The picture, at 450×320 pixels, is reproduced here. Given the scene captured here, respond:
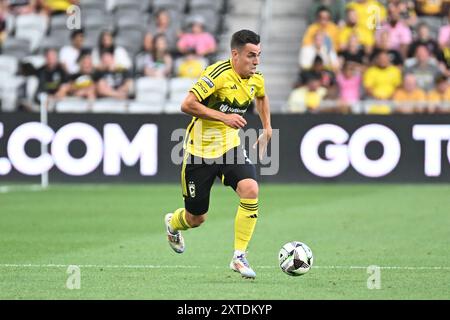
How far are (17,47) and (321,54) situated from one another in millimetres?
6583

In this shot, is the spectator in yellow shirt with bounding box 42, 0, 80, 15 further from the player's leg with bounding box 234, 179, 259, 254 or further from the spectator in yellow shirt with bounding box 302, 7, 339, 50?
the player's leg with bounding box 234, 179, 259, 254

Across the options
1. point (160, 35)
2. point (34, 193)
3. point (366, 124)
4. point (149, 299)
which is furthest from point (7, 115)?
point (149, 299)

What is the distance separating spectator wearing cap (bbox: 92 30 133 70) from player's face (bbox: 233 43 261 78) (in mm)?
12206

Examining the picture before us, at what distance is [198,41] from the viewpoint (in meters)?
22.7

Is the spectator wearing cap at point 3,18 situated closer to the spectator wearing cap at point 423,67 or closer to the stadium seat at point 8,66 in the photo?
the stadium seat at point 8,66

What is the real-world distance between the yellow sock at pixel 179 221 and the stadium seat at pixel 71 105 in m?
10.2

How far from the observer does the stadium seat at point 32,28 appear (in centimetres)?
2412

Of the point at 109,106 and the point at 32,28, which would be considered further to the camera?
the point at 32,28

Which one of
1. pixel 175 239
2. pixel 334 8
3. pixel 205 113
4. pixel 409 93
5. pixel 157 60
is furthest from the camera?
pixel 334 8

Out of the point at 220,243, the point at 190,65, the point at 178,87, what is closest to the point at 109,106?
the point at 178,87

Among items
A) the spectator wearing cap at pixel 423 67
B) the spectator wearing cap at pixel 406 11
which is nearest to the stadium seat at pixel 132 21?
the spectator wearing cap at pixel 406 11

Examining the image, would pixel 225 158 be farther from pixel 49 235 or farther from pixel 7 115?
pixel 7 115

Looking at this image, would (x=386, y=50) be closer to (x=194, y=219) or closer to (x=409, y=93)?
(x=409, y=93)

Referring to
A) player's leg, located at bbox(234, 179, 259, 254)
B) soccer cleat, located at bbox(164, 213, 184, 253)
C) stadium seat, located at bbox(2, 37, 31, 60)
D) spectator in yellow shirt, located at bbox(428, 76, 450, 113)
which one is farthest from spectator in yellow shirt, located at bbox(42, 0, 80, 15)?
player's leg, located at bbox(234, 179, 259, 254)
